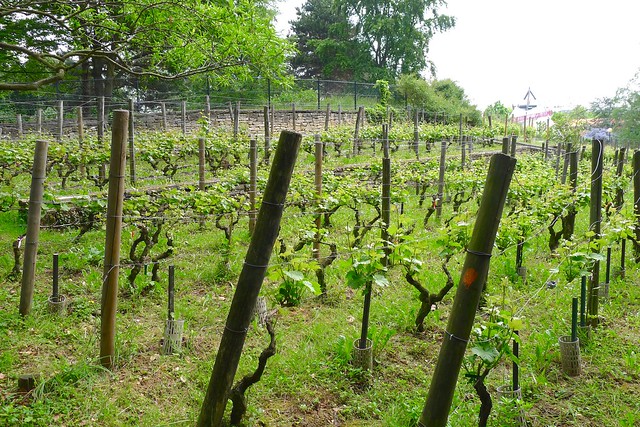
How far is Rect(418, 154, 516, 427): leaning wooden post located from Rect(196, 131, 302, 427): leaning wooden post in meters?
0.92

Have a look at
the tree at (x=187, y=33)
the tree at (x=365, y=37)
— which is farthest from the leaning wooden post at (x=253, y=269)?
the tree at (x=365, y=37)

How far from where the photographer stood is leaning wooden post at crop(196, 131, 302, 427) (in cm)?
269

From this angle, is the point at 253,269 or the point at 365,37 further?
the point at 365,37

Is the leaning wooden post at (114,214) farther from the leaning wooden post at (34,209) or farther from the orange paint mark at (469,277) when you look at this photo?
the orange paint mark at (469,277)

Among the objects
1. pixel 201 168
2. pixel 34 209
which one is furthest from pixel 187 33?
pixel 34 209

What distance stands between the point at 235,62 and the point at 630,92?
122ft

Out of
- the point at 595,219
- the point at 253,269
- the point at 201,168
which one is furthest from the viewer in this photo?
the point at 201,168

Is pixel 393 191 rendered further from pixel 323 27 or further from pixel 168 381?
pixel 323 27

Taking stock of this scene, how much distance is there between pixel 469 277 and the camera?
2.33 m

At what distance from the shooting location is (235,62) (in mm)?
7383

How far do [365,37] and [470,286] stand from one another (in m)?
39.0

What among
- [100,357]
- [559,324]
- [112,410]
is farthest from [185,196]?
[559,324]

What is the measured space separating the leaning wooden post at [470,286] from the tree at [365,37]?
1430 inches

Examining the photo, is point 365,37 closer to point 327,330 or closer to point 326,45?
point 326,45
